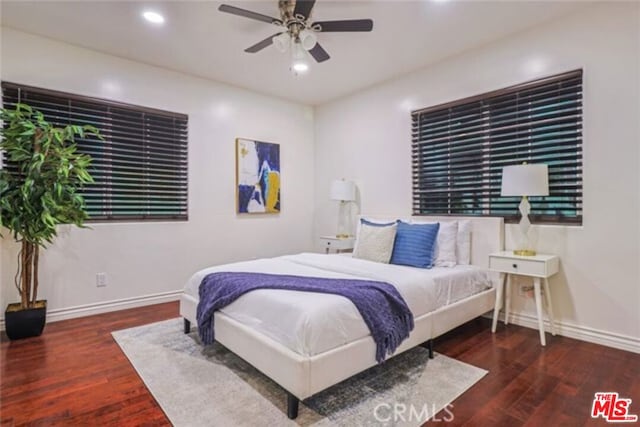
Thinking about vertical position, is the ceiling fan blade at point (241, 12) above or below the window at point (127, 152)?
above

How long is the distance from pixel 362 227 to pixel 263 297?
1.80 metres

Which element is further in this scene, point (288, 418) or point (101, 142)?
point (101, 142)

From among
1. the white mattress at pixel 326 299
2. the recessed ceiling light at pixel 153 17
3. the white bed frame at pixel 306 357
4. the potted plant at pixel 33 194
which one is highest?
the recessed ceiling light at pixel 153 17

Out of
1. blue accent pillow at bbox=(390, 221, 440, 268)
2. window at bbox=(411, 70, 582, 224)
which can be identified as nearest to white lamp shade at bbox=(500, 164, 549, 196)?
window at bbox=(411, 70, 582, 224)

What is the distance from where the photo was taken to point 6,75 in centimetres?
318

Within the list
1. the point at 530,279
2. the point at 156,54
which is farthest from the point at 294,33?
the point at 530,279

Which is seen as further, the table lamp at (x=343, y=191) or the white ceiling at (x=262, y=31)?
the table lamp at (x=343, y=191)

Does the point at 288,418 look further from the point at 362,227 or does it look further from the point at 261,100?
the point at 261,100

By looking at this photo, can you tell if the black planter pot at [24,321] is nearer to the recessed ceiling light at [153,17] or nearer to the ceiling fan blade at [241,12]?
the recessed ceiling light at [153,17]

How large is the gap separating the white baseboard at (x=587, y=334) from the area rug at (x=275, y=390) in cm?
119

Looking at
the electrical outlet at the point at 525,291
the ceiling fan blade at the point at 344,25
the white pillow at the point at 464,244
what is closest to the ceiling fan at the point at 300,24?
the ceiling fan blade at the point at 344,25

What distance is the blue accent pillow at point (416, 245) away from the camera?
320cm

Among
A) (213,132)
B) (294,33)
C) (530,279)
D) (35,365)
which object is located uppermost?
(294,33)

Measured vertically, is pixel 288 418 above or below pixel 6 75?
below
